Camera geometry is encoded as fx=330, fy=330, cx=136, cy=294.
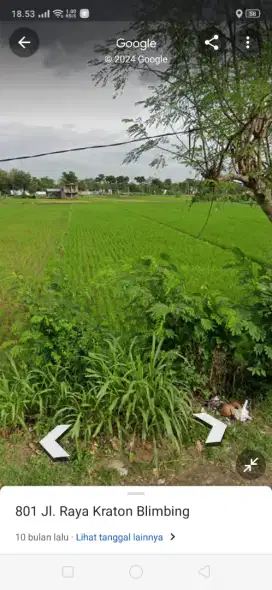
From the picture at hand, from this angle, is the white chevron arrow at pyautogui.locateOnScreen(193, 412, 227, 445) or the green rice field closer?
the white chevron arrow at pyautogui.locateOnScreen(193, 412, 227, 445)

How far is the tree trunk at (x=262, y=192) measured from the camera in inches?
71.3

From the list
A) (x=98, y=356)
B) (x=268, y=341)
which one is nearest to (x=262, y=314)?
(x=268, y=341)

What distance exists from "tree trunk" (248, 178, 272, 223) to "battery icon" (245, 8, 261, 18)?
2.32 ft

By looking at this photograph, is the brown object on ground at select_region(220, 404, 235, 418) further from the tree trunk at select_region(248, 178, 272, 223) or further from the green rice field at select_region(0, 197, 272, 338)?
the green rice field at select_region(0, 197, 272, 338)

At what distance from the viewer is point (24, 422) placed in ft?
6.18

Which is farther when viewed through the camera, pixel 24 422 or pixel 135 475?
pixel 24 422

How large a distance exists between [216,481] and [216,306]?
2.94 feet

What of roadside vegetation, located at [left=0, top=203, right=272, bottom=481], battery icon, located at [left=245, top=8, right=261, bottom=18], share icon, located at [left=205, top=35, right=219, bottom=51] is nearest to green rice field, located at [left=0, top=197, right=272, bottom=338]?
roadside vegetation, located at [left=0, top=203, right=272, bottom=481]

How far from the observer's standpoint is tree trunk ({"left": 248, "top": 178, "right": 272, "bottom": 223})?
5.94ft

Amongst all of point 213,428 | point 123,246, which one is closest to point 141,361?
point 213,428

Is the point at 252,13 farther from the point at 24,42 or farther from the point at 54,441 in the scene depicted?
the point at 54,441

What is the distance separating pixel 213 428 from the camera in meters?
1.82

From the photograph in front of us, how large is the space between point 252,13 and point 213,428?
190 cm

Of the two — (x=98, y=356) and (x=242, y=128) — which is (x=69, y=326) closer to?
(x=98, y=356)
